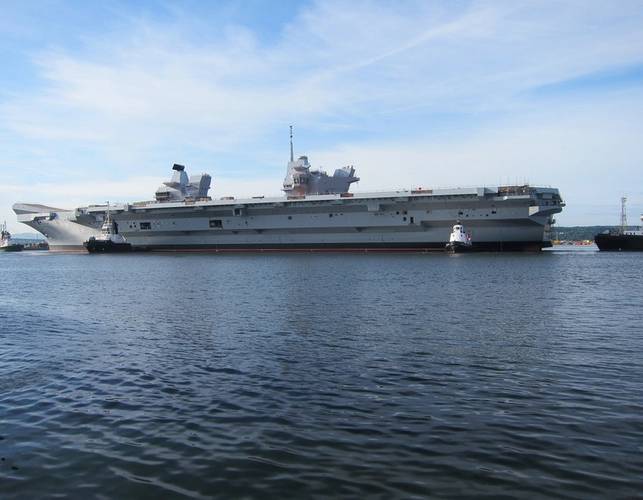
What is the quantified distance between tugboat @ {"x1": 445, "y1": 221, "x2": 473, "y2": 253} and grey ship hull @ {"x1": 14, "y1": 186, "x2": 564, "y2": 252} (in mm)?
919

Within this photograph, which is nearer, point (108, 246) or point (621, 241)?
point (621, 241)

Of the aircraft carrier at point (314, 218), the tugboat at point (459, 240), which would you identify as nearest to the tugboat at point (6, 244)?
the aircraft carrier at point (314, 218)

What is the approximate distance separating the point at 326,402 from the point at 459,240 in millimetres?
48960

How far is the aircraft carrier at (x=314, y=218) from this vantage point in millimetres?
55219

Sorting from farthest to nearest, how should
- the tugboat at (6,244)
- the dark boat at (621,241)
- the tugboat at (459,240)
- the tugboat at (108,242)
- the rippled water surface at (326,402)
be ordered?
1. the tugboat at (6,244)
2. the tugboat at (108,242)
3. the dark boat at (621,241)
4. the tugboat at (459,240)
5. the rippled water surface at (326,402)

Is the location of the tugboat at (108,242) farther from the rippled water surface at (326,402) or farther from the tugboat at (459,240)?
the rippled water surface at (326,402)

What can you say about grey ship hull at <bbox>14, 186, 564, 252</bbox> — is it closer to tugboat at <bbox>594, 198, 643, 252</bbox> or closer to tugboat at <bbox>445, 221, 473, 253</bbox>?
tugboat at <bbox>445, 221, 473, 253</bbox>

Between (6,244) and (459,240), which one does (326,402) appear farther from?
(6,244)

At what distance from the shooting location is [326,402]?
9.05m

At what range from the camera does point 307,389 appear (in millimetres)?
9820

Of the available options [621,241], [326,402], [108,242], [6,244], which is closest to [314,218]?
[108,242]

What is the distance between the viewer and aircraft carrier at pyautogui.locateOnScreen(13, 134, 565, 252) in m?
55.2

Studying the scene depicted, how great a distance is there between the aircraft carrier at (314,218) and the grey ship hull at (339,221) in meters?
0.11

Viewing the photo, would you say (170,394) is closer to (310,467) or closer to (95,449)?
(95,449)
